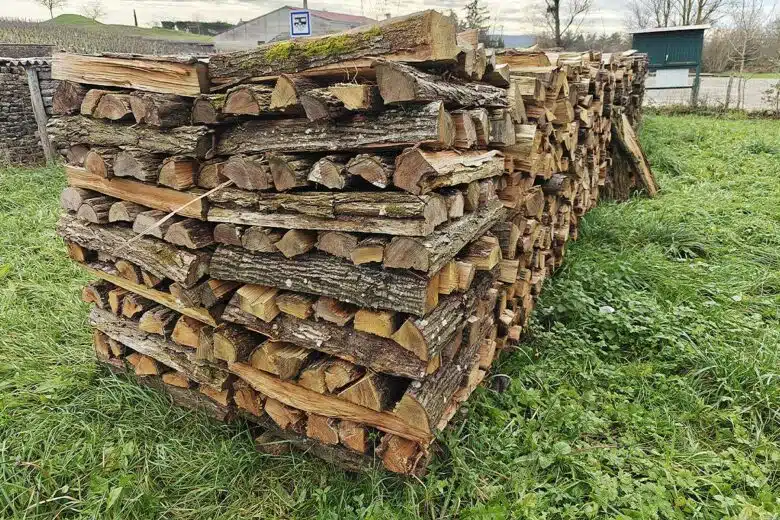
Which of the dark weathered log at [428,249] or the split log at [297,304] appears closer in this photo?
the dark weathered log at [428,249]

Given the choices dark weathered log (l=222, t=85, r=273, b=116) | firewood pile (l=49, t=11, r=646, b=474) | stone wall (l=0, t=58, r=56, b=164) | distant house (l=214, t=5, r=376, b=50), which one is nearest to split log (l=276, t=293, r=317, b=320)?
firewood pile (l=49, t=11, r=646, b=474)

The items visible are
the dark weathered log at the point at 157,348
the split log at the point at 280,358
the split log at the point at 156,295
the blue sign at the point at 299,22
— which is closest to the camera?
the split log at the point at 280,358

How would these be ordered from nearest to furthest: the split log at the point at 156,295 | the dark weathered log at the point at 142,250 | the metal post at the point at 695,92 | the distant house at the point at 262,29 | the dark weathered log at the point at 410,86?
1. the dark weathered log at the point at 410,86
2. the dark weathered log at the point at 142,250
3. the split log at the point at 156,295
4. the metal post at the point at 695,92
5. the distant house at the point at 262,29

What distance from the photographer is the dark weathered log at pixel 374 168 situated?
6.37ft

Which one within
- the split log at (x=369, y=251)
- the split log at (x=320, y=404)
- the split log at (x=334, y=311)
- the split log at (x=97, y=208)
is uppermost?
the split log at (x=97, y=208)

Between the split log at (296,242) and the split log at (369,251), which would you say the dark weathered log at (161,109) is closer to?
the split log at (296,242)

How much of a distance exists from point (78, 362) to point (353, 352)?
7.47ft

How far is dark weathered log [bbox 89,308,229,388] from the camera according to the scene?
273cm

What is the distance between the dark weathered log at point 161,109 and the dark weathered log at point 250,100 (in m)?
0.34

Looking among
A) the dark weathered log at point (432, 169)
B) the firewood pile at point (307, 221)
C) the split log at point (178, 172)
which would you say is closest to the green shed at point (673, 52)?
the firewood pile at point (307, 221)

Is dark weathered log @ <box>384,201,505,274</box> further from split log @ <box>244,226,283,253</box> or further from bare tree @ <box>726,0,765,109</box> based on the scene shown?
bare tree @ <box>726,0,765,109</box>

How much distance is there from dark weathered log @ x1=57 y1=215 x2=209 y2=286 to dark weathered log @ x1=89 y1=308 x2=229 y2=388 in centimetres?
46

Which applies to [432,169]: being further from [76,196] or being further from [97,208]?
[76,196]

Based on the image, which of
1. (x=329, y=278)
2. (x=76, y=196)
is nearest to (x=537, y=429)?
(x=329, y=278)
